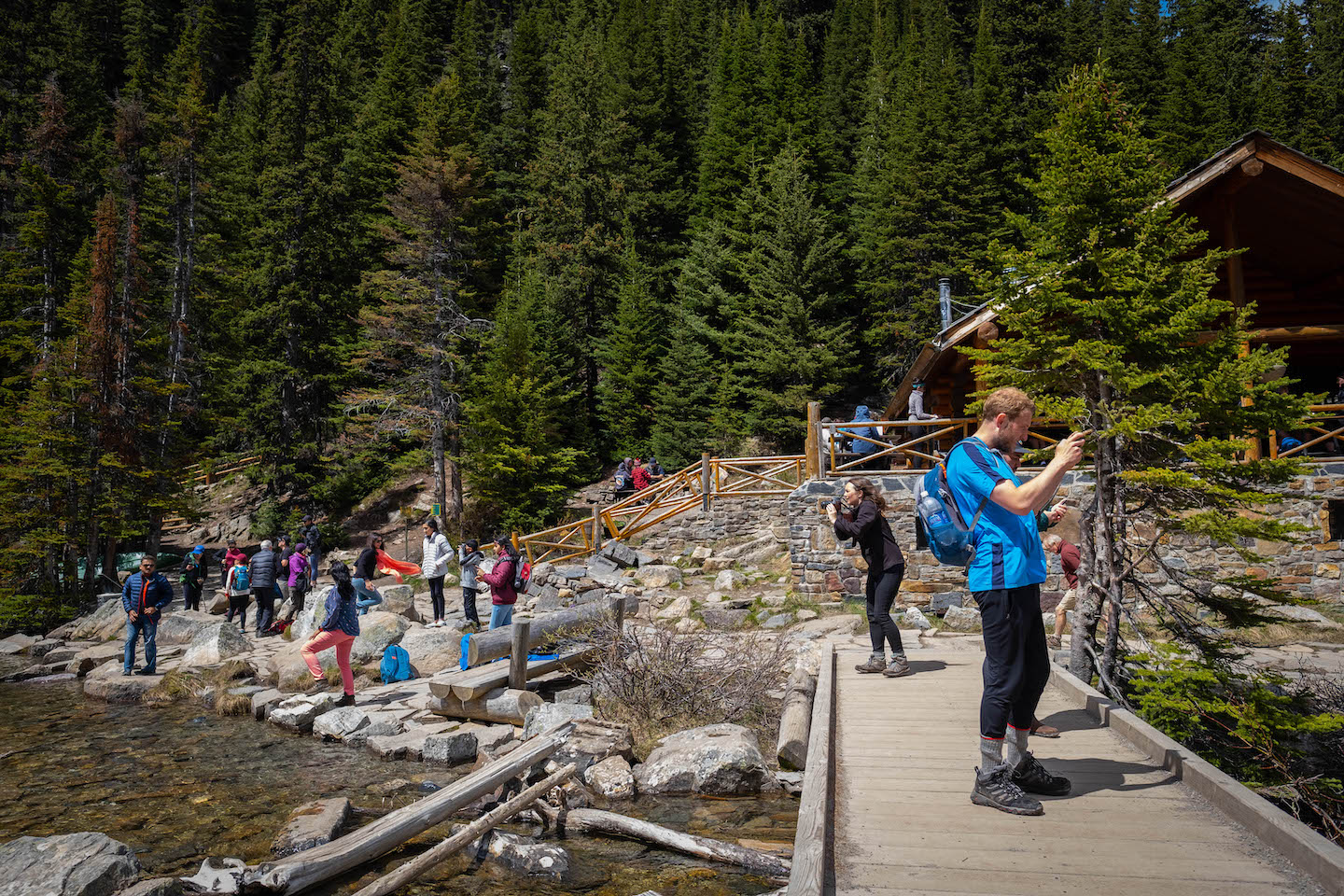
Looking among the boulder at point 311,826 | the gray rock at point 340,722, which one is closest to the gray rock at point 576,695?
the gray rock at point 340,722

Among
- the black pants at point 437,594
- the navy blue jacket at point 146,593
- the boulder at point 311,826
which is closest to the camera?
the boulder at point 311,826

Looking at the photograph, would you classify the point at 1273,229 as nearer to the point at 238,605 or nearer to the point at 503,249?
the point at 238,605

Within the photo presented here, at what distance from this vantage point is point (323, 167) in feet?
94.8

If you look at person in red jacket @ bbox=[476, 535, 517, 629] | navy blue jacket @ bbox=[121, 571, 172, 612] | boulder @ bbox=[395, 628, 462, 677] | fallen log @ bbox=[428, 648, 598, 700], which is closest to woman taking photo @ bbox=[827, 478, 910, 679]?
fallen log @ bbox=[428, 648, 598, 700]

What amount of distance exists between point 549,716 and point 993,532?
18.0ft

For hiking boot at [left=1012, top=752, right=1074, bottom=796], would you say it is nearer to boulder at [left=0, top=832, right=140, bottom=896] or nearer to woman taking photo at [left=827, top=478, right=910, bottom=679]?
woman taking photo at [left=827, top=478, right=910, bottom=679]

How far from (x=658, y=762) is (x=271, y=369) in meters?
25.3

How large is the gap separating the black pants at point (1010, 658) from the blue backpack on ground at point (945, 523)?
22 centimetres

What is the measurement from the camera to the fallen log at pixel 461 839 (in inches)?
178

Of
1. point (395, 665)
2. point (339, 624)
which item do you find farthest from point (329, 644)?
point (395, 665)

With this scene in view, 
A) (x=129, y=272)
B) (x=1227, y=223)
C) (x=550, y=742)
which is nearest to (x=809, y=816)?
(x=550, y=742)

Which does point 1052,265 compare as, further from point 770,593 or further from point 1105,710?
point 770,593

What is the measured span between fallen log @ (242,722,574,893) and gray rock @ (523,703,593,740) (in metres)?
1.25

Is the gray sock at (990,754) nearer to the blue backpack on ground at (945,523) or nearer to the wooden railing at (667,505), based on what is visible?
the blue backpack on ground at (945,523)
